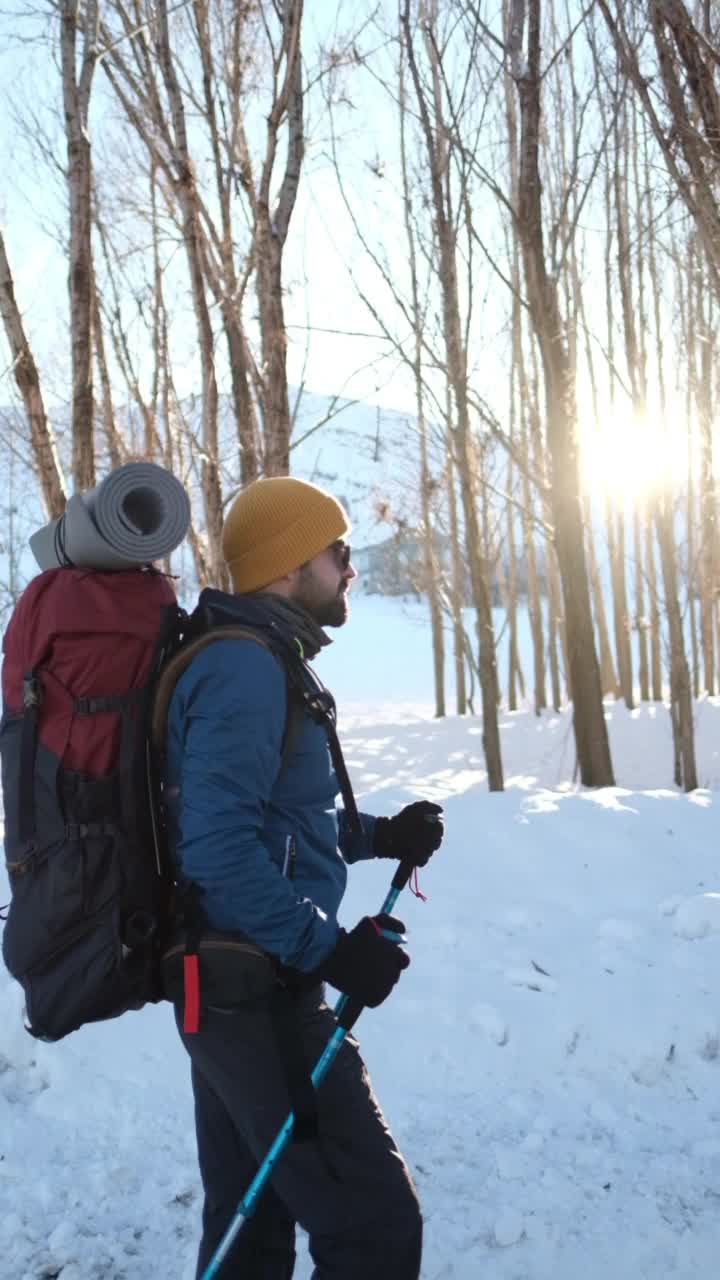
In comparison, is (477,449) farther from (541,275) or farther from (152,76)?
(152,76)

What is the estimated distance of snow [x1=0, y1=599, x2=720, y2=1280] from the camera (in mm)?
2594

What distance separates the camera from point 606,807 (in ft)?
18.3

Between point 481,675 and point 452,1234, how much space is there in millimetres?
6743

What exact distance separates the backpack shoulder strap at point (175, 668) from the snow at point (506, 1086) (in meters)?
1.68

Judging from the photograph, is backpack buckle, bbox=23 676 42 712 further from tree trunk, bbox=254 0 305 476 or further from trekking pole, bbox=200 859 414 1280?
tree trunk, bbox=254 0 305 476

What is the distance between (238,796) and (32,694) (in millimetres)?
413

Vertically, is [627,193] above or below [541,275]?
above

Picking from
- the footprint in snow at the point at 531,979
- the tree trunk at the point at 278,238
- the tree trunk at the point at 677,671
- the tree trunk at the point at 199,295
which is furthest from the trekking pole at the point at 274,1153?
the tree trunk at the point at 677,671

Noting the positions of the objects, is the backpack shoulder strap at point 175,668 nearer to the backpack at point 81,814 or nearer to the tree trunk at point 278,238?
the backpack at point 81,814

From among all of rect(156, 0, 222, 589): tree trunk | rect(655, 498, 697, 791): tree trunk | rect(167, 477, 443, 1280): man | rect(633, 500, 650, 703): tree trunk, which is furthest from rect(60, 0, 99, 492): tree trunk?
rect(633, 500, 650, 703): tree trunk

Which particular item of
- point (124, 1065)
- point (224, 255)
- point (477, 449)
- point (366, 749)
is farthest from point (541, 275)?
point (366, 749)

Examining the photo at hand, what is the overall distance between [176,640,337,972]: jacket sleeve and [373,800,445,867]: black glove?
58 centimetres

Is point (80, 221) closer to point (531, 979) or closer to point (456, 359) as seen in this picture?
point (456, 359)

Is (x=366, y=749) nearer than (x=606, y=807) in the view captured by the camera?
No
